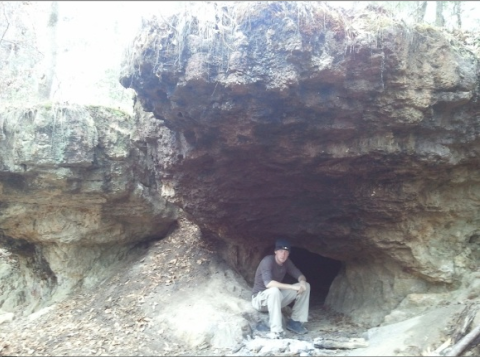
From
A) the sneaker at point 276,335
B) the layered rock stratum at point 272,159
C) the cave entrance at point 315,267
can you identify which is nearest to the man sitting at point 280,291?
the sneaker at point 276,335

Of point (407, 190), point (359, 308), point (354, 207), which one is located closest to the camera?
point (407, 190)

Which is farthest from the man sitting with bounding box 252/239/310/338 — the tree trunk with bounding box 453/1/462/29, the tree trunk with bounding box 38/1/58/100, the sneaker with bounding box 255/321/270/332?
the tree trunk with bounding box 38/1/58/100

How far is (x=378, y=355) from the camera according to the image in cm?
501

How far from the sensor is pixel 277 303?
6418 millimetres

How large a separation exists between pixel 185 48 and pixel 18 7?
10766 millimetres

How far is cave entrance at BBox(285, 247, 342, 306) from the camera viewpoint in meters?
10.8

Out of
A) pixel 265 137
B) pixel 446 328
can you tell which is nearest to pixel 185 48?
pixel 265 137

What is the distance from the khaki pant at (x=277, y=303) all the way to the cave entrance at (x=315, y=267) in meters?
3.81

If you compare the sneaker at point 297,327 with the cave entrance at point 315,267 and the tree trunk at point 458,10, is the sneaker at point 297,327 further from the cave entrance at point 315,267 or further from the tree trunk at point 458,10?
the tree trunk at point 458,10

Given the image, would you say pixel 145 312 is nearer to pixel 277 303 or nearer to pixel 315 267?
pixel 277 303

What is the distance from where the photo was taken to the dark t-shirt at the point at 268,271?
22.5 ft

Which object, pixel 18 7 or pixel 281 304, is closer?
pixel 281 304

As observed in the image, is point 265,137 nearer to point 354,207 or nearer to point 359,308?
point 354,207

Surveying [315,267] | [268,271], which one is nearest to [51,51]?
[268,271]
